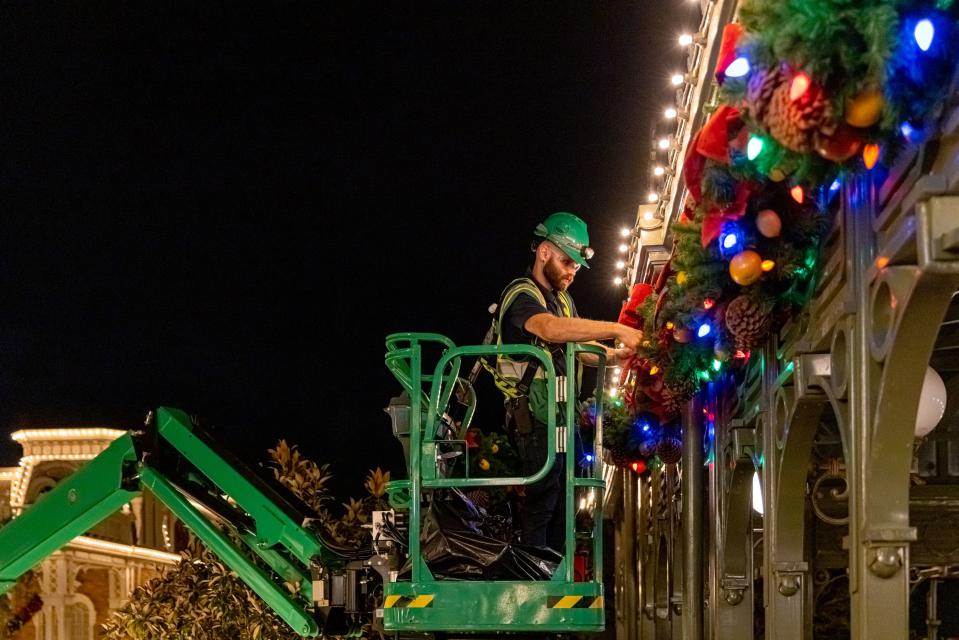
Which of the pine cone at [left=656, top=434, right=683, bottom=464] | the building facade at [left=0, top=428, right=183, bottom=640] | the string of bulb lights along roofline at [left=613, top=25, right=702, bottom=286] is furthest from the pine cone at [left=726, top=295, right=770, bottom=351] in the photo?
the building facade at [left=0, top=428, right=183, bottom=640]

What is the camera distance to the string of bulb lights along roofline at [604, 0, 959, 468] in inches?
147

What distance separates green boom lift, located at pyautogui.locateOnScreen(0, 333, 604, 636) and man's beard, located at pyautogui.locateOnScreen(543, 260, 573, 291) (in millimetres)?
647

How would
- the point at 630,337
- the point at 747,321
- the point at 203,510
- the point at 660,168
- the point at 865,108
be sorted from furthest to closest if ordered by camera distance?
the point at 660,168
the point at 203,510
the point at 630,337
the point at 747,321
the point at 865,108

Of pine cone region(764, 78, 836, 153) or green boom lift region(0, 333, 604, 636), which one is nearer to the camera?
pine cone region(764, 78, 836, 153)

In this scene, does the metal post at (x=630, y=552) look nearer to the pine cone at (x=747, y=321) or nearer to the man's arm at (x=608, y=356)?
the man's arm at (x=608, y=356)

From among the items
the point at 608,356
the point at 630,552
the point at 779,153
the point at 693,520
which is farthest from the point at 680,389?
the point at 630,552

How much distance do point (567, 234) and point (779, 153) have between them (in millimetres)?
3395

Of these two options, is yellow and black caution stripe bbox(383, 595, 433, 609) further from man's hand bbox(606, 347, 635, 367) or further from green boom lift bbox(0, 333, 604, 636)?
man's hand bbox(606, 347, 635, 367)

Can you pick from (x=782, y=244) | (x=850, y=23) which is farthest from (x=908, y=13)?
(x=782, y=244)

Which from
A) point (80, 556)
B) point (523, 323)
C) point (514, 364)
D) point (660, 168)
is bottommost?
point (80, 556)

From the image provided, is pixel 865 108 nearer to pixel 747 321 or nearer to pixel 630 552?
pixel 747 321

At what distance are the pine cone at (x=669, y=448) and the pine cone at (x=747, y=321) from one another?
4.34 metres

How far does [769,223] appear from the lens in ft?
18.5

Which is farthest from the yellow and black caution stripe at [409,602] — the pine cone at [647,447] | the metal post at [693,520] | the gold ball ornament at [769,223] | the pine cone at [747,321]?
the pine cone at [647,447]
